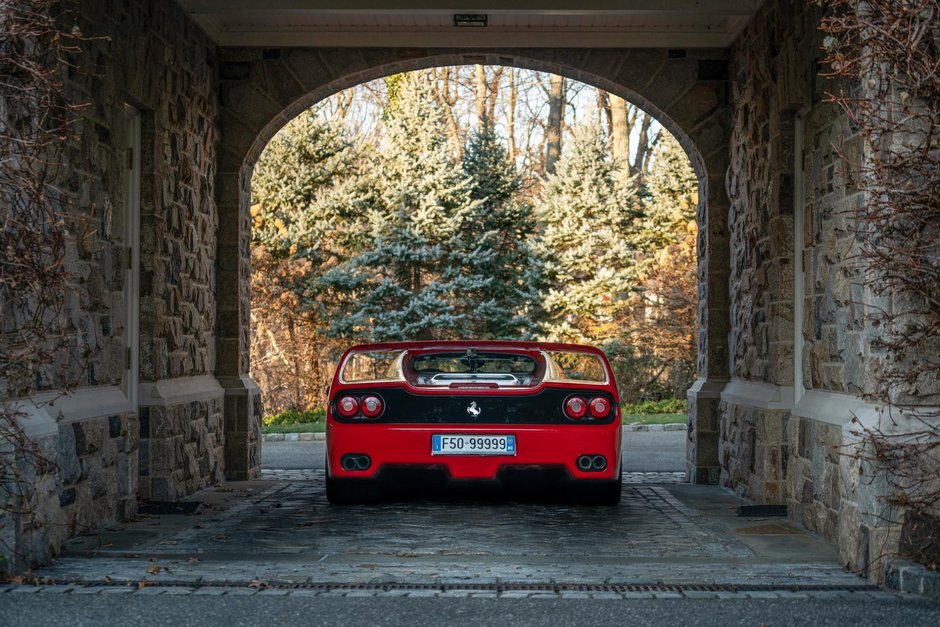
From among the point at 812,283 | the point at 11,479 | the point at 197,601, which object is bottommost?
the point at 197,601

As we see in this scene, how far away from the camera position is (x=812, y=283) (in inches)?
314

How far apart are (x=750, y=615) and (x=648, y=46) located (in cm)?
738

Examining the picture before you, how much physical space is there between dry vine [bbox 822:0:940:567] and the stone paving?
55cm

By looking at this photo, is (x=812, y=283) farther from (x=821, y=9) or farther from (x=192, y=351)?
(x=192, y=351)

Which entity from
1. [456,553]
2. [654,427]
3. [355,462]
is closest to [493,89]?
[654,427]

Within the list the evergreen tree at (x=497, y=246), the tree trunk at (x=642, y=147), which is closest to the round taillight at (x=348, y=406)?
the evergreen tree at (x=497, y=246)

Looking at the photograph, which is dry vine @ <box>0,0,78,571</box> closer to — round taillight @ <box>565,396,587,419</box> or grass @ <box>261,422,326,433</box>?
round taillight @ <box>565,396,587,419</box>

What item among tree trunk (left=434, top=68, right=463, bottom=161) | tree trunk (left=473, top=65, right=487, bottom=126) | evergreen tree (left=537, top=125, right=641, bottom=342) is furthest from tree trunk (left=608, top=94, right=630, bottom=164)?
tree trunk (left=434, top=68, right=463, bottom=161)

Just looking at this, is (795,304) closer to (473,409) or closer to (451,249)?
(473,409)

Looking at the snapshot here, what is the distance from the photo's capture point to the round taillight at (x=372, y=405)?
8594 millimetres

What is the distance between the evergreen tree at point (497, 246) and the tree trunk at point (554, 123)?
22.3 ft

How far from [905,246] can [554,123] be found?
2767 centimetres

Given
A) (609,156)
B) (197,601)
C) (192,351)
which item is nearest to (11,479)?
(197,601)

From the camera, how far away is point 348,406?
8.62 metres
